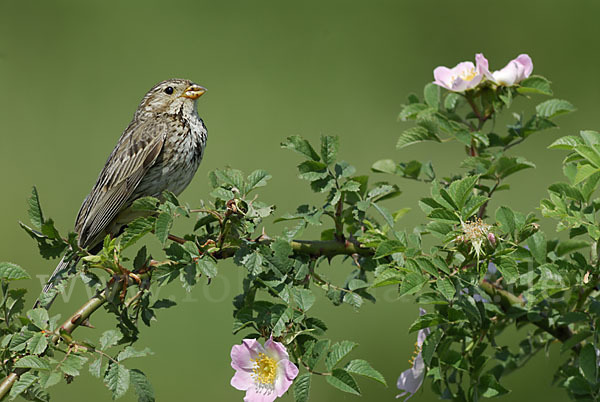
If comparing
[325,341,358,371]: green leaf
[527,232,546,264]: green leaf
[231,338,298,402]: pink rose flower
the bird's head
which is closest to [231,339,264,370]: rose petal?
[231,338,298,402]: pink rose flower

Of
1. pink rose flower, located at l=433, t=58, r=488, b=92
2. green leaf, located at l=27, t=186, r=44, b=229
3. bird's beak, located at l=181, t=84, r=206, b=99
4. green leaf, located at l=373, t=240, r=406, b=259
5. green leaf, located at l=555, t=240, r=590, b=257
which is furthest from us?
bird's beak, located at l=181, t=84, r=206, b=99

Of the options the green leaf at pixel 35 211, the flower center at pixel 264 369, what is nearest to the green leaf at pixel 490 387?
the flower center at pixel 264 369

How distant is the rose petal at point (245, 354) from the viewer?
42.9 inches

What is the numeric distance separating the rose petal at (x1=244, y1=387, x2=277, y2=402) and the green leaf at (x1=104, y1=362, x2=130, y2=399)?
0.57 feet

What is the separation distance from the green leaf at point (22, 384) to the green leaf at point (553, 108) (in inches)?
37.3

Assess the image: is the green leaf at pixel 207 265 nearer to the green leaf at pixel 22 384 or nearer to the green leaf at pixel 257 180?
the green leaf at pixel 257 180

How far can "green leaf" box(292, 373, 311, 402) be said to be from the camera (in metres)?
1.02

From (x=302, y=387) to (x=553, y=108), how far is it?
71 cm

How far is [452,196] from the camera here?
3.60ft

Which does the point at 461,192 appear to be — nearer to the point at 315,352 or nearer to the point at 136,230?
the point at 315,352

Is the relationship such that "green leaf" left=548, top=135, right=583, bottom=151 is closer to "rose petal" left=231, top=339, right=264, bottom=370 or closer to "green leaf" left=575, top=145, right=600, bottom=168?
"green leaf" left=575, top=145, right=600, bottom=168

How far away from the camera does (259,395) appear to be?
3.64 feet

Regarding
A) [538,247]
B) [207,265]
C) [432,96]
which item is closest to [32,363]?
[207,265]

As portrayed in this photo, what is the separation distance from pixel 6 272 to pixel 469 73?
85 cm
